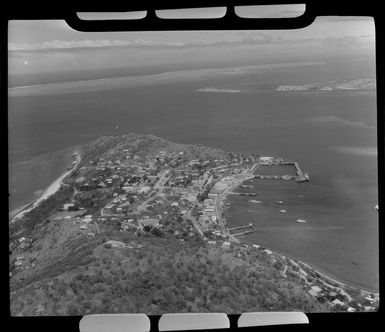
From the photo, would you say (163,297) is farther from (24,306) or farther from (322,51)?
(322,51)

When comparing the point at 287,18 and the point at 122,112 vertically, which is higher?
the point at 287,18

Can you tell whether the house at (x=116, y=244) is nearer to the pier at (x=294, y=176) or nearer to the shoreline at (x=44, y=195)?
the shoreline at (x=44, y=195)

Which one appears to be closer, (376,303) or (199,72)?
(376,303)

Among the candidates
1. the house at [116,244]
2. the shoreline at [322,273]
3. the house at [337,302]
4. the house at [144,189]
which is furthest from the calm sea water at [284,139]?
the house at [116,244]

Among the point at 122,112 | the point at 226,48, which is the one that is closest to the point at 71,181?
the point at 122,112

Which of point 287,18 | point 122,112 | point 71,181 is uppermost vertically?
point 287,18

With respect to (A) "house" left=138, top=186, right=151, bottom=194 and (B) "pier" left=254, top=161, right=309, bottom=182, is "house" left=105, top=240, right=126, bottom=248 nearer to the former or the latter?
(A) "house" left=138, top=186, right=151, bottom=194
